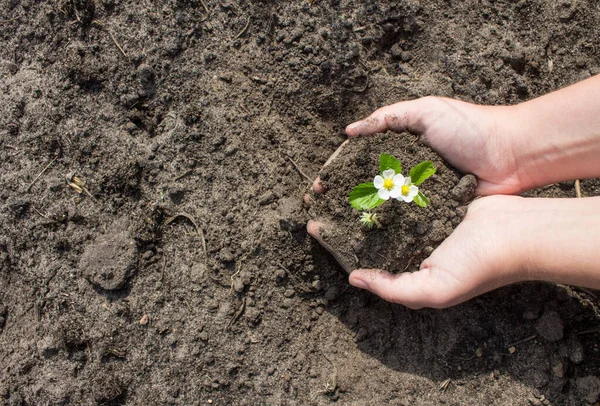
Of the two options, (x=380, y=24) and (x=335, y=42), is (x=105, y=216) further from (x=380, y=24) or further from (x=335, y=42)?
(x=380, y=24)

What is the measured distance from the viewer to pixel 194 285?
8.39 ft

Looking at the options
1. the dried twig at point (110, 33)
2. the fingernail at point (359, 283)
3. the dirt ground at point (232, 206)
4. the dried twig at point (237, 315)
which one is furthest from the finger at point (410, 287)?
the dried twig at point (110, 33)

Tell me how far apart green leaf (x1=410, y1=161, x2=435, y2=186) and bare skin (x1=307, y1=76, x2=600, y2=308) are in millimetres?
287

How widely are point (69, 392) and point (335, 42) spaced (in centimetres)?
241

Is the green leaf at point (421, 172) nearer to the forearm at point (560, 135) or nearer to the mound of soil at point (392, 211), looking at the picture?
the mound of soil at point (392, 211)

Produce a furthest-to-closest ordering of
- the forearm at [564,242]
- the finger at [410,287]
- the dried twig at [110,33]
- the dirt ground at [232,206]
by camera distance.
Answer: the dried twig at [110,33], the dirt ground at [232,206], the finger at [410,287], the forearm at [564,242]

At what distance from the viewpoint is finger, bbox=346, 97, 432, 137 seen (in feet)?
8.04

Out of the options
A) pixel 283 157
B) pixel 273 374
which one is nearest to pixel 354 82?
pixel 283 157

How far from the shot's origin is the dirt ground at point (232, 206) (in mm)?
2502

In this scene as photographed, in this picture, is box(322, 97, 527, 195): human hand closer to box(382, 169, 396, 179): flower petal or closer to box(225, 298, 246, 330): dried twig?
box(382, 169, 396, 179): flower petal

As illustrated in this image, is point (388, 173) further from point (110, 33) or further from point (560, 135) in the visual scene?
point (110, 33)

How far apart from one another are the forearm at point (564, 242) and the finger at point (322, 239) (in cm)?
86

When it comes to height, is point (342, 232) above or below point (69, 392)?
below

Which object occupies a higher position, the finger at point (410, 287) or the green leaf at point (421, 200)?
the green leaf at point (421, 200)
